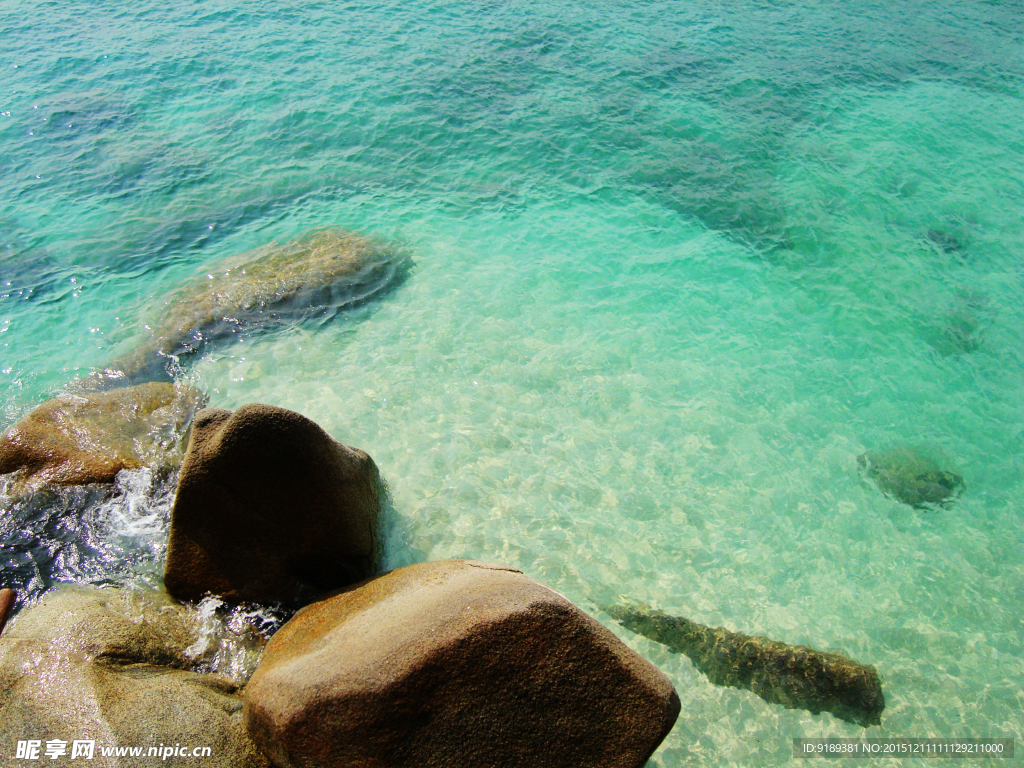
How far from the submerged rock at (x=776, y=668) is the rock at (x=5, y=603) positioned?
5882mm

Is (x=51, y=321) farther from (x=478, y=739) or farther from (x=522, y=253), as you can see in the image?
(x=478, y=739)

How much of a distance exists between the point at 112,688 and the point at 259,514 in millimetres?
1777

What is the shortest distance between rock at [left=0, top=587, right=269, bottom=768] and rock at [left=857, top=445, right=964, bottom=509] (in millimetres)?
8119

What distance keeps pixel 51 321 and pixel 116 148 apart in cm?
678

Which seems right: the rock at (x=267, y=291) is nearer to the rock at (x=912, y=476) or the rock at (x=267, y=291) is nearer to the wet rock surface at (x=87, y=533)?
the wet rock surface at (x=87, y=533)

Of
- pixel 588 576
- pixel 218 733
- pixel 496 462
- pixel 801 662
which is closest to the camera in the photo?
pixel 218 733

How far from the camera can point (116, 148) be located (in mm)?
14750

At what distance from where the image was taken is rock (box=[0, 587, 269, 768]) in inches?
157

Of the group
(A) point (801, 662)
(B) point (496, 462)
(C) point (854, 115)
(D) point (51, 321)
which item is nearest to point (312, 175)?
(D) point (51, 321)

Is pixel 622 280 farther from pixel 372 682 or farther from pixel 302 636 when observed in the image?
pixel 372 682

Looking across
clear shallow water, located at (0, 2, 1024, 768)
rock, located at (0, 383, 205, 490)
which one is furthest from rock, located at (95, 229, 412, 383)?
rock, located at (0, 383, 205, 490)

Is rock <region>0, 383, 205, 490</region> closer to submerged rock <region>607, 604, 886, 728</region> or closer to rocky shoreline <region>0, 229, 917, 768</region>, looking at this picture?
rocky shoreline <region>0, 229, 917, 768</region>

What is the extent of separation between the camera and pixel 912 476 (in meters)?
8.25

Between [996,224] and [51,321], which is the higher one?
[51,321]
